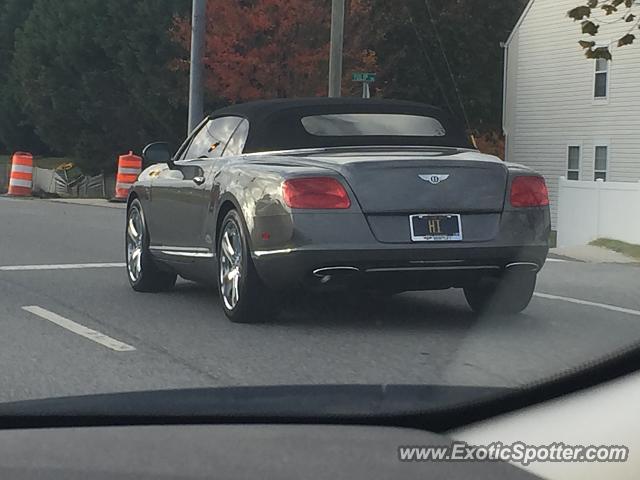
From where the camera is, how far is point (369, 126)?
8.63m

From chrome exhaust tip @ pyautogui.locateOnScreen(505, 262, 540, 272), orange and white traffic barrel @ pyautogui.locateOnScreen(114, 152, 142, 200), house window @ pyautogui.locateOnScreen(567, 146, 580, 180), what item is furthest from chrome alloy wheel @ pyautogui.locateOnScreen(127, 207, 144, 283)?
house window @ pyautogui.locateOnScreen(567, 146, 580, 180)

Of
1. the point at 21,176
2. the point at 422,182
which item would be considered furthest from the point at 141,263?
the point at 21,176

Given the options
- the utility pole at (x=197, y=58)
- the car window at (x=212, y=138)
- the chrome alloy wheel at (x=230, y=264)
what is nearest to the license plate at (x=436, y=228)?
the chrome alloy wheel at (x=230, y=264)

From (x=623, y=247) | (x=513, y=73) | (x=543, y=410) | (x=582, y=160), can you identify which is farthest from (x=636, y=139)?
(x=543, y=410)

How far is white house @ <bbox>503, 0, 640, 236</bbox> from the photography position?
3048 cm

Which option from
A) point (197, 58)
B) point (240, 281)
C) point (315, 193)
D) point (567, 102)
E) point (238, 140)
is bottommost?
point (240, 281)

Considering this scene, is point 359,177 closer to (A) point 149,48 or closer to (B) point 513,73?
(B) point 513,73

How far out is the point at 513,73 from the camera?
34.8m

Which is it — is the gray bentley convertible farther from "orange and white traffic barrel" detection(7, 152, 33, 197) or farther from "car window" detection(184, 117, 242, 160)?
"orange and white traffic barrel" detection(7, 152, 33, 197)

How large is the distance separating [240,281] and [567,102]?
26.1 m

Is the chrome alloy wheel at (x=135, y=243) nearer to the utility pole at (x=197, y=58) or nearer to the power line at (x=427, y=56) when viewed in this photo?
the utility pole at (x=197, y=58)

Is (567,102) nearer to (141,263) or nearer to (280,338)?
(141,263)

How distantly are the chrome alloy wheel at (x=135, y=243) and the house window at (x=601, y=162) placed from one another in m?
23.1

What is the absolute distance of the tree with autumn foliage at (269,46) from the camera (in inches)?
1213
